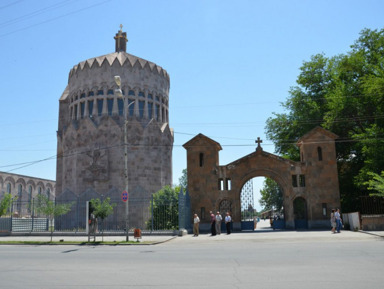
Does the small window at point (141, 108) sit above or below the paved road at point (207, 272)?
above

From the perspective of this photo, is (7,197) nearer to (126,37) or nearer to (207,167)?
(207,167)

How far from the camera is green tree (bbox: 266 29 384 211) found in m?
29.0

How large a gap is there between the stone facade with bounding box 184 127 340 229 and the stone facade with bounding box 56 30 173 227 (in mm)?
8157

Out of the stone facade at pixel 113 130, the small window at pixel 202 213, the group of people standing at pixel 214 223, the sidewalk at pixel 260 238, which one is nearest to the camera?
the sidewalk at pixel 260 238

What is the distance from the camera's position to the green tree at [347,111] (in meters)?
29.0

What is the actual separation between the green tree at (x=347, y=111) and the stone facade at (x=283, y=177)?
2634 mm

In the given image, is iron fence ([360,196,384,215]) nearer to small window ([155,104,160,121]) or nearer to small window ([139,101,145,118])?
small window ([155,104,160,121])

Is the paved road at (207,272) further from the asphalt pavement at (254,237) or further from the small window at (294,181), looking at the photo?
the small window at (294,181)

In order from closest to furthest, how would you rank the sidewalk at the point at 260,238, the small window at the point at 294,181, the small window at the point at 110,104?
the sidewalk at the point at 260,238 → the small window at the point at 294,181 → the small window at the point at 110,104

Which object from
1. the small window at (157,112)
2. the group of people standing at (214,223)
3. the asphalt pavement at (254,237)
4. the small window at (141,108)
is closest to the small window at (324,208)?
the asphalt pavement at (254,237)

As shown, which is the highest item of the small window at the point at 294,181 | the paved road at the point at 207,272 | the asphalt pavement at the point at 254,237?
the small window at the point at 294,181

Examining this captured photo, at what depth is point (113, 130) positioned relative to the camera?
37.8 m

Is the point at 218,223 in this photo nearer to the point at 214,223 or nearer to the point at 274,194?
the point at 214,223

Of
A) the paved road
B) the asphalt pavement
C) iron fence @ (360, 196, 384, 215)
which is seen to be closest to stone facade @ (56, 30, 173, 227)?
the asphalt pavement
